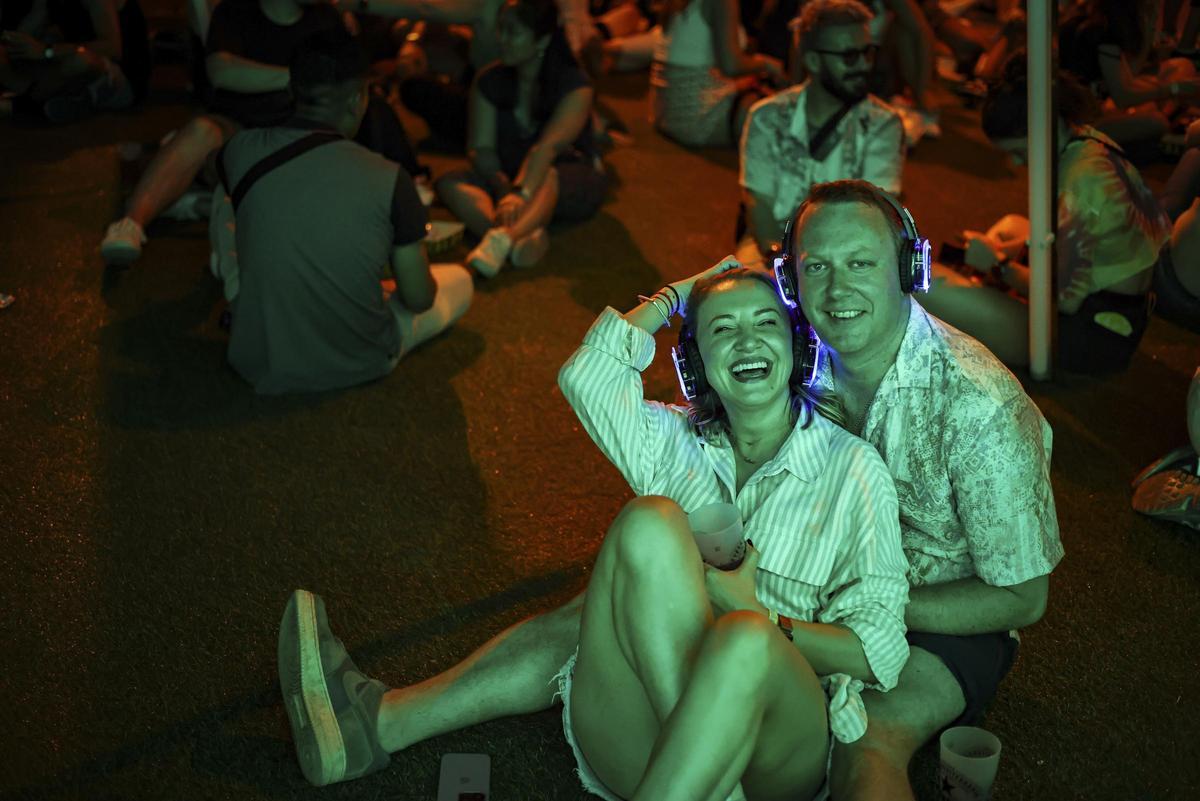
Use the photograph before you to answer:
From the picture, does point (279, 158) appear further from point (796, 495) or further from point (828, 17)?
point (796, 495)

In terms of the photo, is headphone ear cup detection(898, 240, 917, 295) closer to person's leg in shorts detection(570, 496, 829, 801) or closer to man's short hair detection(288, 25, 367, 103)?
person's leg in shorts detection(570, 496, 829, 801)

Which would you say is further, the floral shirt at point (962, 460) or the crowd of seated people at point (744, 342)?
the floral shirt at point (962, 460)

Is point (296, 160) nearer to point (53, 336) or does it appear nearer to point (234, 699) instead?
point (53, 336)

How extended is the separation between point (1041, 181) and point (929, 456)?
2.19 meters

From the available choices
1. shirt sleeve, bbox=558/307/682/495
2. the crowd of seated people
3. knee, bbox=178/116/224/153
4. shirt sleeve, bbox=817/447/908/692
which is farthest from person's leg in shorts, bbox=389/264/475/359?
shirt sleeve, bbox=817/447/908/692

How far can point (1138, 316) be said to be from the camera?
4.80 meters

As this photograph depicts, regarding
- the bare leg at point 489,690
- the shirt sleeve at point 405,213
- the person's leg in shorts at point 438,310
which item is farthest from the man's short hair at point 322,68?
the bare leg at point 489,690

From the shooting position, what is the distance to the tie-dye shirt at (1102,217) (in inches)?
181

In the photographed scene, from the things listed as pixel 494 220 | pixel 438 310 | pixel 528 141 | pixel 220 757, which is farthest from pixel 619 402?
pixel 528 141

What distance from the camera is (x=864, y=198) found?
9.18 ft

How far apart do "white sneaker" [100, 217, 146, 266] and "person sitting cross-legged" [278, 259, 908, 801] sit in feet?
10.6

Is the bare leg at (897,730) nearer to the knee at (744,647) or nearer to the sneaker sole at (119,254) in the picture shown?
the knee at (744,647)

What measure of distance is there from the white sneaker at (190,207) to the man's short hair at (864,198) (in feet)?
14.2

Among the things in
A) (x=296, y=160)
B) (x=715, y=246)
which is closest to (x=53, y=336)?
(x=296, y=160)
